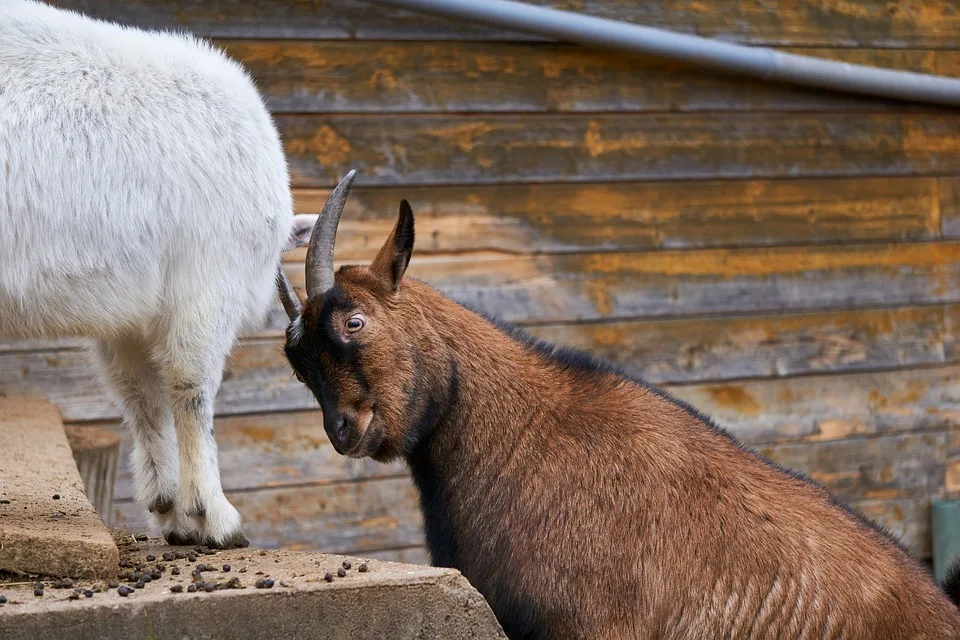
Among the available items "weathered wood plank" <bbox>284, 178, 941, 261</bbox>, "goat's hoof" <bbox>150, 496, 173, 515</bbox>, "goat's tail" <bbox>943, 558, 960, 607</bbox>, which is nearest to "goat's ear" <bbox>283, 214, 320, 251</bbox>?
"goat's hoof" <bbox>150, 496, 173, 515</bbox>

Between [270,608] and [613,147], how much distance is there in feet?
11.6

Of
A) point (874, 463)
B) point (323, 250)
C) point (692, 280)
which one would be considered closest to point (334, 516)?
point (692, 280)

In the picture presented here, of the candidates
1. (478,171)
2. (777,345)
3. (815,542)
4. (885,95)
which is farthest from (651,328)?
(815,542)

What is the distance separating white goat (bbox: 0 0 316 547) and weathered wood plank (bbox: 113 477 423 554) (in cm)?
163

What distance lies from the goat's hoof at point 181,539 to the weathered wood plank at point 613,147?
2.03m

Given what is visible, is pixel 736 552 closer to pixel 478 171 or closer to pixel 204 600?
pixel 204 600

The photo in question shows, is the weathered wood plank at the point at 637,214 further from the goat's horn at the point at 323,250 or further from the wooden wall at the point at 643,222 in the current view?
the goat's horn at the point at 323,250

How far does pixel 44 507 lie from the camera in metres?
3.07

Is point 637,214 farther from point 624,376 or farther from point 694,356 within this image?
point 624,376

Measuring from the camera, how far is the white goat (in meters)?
2.80

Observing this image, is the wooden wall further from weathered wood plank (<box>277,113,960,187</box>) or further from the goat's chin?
the goat's chin

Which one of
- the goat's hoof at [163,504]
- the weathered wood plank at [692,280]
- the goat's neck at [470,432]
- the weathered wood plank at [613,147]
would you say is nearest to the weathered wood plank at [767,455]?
the weathered wood plank at [692,280]

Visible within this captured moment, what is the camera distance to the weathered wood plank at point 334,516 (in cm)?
505

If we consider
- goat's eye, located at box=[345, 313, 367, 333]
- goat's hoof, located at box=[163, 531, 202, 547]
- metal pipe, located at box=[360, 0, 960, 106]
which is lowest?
goat's hoof, located at box=[163, 531, 202, 547]
